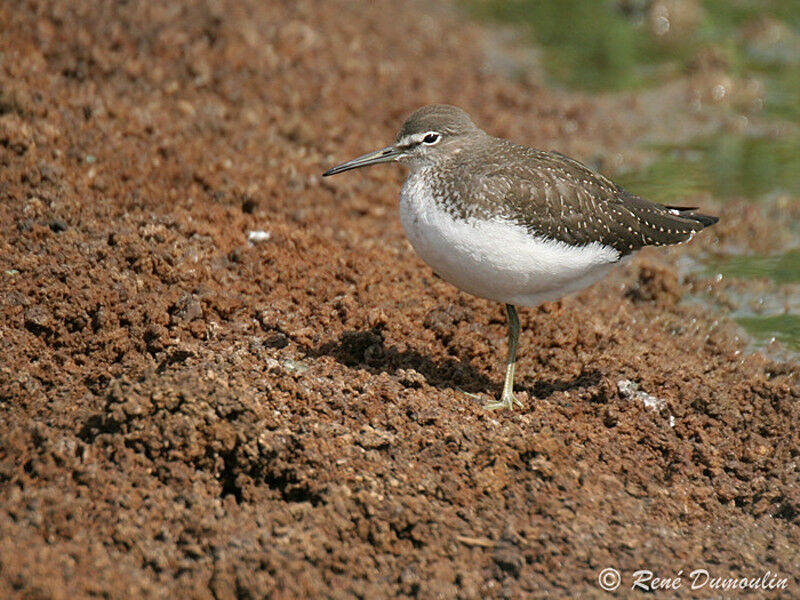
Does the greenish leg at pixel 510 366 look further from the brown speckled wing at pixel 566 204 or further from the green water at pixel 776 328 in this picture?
the green water at pixel 776 328

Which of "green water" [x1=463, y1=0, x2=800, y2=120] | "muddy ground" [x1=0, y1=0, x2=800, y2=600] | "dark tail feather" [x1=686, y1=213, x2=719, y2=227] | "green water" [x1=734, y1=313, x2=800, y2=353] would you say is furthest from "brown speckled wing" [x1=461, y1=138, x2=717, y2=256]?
"green water" [x1=463, y1=0, x2=800, y2=120]

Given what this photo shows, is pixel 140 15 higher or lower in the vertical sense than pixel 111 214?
higher

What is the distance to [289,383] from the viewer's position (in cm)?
600

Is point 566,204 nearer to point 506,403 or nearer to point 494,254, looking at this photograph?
point 494,254

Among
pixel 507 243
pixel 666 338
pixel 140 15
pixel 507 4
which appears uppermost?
pixel 507 4

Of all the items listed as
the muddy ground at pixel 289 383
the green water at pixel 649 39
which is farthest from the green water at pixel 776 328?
the green water at pixel 649 39

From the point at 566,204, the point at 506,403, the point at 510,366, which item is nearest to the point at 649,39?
the point at 566,204

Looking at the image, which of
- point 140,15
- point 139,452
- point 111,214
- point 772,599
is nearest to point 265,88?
point 140,15

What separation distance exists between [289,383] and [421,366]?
1114mm

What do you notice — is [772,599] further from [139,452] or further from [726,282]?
[726,282]

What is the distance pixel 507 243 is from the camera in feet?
20.1

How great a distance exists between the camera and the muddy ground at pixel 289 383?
4.84 meters

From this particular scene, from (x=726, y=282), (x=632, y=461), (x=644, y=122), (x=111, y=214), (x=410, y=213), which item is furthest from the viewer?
(x=644, y=122)

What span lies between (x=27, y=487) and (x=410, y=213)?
289 centimetres
